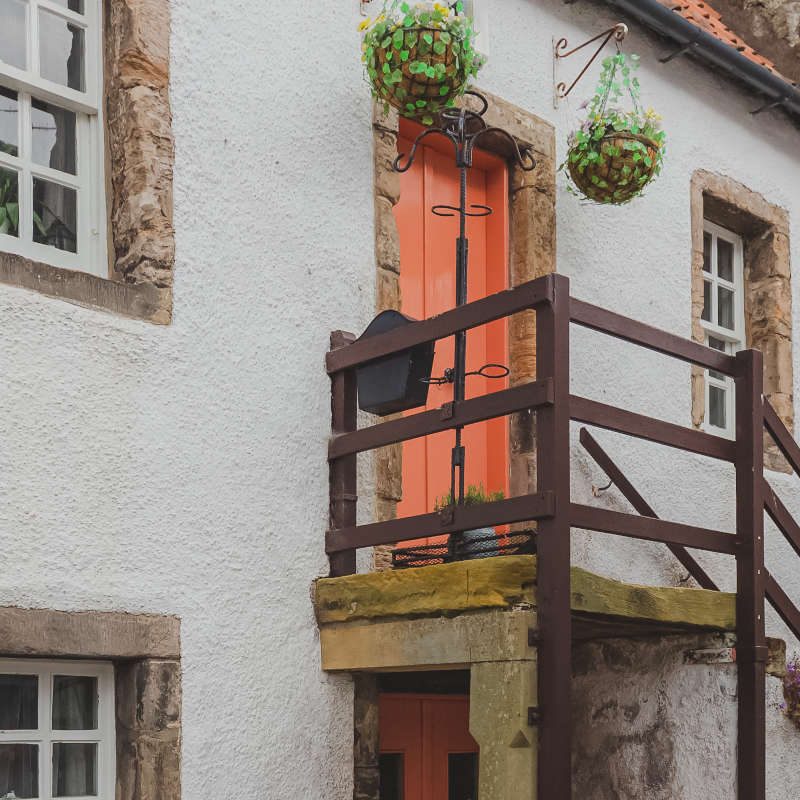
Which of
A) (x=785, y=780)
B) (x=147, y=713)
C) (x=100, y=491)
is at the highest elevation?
(x=100, y=491)

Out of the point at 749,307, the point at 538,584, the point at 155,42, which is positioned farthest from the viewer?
the point at 749,307

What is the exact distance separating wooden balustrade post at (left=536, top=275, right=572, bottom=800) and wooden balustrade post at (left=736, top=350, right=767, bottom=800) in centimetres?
112

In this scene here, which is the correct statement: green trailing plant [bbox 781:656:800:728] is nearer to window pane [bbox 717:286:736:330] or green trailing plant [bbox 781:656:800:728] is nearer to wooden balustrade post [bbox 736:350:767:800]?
wooden balustrade post [bbox 736:350:767:800]

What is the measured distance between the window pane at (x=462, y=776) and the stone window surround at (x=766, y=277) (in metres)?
2.59

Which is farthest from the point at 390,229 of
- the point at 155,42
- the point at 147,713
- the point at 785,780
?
Answer: the point at 785,780

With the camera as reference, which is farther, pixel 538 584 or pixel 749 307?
pixel 749 307

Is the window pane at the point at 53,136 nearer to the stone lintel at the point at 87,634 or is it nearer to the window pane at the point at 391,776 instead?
the stone lintel at the point at 87,634

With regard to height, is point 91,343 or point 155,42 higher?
point 155,42

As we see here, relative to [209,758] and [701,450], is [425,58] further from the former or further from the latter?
[209,758]

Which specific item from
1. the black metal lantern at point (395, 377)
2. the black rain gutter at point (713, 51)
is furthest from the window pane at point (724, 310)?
the black metal lantern at point (395, 377)

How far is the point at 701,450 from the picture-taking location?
223 inches

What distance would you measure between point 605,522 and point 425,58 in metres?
2.00

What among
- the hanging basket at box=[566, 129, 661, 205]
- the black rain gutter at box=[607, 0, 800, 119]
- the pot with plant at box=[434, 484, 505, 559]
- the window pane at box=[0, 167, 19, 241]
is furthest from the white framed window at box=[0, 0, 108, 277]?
the black rain gutter at box=[607, 0, 800, 119]

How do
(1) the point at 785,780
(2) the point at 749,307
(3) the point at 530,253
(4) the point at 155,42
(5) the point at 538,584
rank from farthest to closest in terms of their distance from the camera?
(2) the point at 749,307, (3) the point at 530,253, (1) the point at 785,780, (4) the point at 155,42, (5) the point at 538,584
